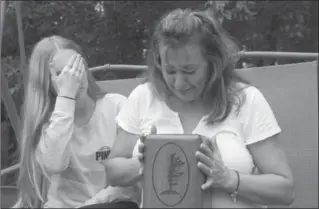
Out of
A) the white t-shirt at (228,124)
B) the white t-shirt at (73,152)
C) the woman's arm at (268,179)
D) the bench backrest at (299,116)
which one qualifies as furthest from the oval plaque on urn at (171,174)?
the bench backrest at (299,116)

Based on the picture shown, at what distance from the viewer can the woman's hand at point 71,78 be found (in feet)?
5.38

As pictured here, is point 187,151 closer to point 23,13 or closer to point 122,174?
point 122,174

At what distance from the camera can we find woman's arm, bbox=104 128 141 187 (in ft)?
3.89

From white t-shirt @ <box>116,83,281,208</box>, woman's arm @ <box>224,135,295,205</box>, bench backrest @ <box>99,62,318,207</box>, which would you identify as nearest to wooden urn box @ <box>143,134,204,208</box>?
woman's arm @ <box>224,135,295,205</box>

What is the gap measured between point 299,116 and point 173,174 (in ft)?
4.12

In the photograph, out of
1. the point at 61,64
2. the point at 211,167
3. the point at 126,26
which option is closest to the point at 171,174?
the point at 211,167

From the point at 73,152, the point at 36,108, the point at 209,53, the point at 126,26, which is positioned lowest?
the point at 73,152

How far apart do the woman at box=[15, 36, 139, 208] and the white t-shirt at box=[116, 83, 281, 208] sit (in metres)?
0.27

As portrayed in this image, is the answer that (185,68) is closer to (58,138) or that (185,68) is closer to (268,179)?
(268,179)

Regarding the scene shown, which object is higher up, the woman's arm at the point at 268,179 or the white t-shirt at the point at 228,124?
the white t-shirt at the point at 228,124

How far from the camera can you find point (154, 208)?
2.65 feet

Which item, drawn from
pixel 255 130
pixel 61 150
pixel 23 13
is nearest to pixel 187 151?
pixel 255 130

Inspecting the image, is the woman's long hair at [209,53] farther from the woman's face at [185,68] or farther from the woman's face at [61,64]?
the woman's face at [61,64]

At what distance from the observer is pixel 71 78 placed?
164 cm
